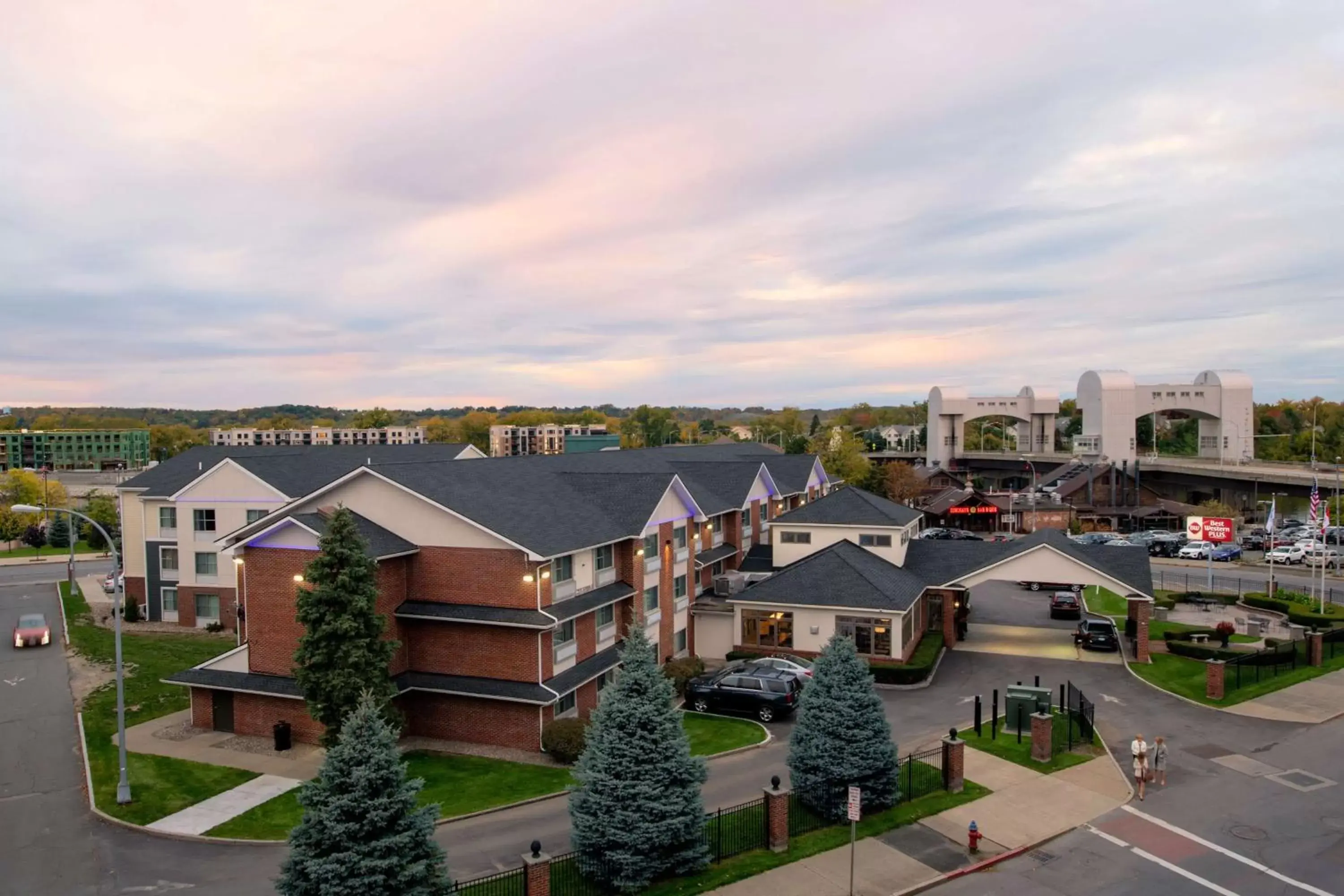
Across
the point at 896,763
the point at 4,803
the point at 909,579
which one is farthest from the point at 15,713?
the point at 909,579

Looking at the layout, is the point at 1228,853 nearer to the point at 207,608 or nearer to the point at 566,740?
the point at 566,740

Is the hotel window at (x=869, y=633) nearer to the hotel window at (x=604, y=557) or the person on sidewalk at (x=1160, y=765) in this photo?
the hotel window at (x=604, y=557)

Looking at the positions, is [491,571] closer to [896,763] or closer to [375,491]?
[375,491]

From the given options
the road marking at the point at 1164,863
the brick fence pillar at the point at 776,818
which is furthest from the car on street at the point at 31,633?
the road marking at the point at 1164,863

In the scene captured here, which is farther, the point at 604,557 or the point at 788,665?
the point at 604,557

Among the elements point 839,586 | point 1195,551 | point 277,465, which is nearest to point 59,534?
point 277,465

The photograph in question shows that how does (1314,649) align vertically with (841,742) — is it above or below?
below
